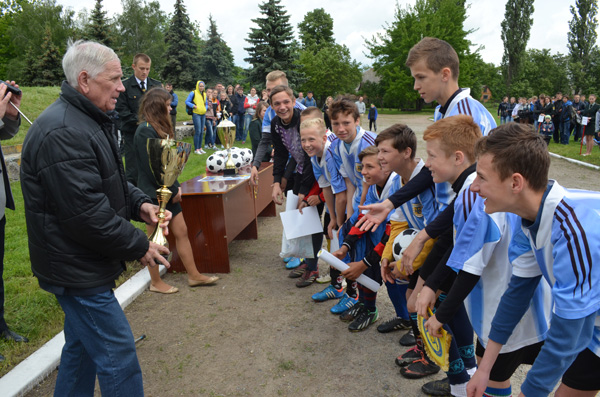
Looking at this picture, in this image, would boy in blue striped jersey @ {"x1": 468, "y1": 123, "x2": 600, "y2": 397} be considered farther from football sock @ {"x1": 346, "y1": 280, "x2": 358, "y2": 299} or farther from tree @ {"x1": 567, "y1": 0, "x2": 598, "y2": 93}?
tree @ {"x1": 567, "y1": 0, "x2": 598, "y2": 93}

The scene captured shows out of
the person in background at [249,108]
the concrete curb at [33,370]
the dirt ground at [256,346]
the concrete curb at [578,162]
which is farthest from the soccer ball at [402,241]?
the person in background at [249,108]

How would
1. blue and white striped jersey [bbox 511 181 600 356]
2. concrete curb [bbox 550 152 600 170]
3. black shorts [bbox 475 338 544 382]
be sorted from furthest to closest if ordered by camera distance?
concrete curb [bbox 550 152 600 170]
black shorts [bbox 475 338 544 382]
blue and white striped jersey [bbox 511 181 600 356]

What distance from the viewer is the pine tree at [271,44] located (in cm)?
3031

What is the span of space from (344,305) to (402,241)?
4.52 feet

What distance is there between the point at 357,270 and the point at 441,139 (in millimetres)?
1351

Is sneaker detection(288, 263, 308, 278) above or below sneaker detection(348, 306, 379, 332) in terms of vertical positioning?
below

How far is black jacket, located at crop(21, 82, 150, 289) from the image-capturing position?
187 cm

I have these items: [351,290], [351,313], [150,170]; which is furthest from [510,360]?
[150,170]

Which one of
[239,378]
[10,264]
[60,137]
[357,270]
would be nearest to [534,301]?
[357,270]

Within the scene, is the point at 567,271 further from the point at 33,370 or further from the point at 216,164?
the point at 216,164

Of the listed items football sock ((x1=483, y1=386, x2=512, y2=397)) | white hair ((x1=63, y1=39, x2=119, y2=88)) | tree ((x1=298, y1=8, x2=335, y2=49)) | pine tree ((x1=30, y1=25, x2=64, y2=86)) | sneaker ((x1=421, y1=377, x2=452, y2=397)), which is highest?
tree ((x1=298, y1=8, x2=335, y2=49))

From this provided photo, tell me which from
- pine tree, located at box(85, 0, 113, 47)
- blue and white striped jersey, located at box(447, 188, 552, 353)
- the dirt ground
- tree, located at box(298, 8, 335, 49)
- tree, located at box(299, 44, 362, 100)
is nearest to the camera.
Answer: blue and white striped jersey, located at box(447, 188, 552, 353)

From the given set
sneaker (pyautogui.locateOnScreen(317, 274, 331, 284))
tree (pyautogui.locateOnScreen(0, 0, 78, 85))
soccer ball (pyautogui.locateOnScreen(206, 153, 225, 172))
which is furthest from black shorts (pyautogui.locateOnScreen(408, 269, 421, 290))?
tree (pyautogui.locateOnScreen(0, 0, 78, 85))

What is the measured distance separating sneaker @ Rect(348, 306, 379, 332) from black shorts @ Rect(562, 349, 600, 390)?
1992 millimetres
